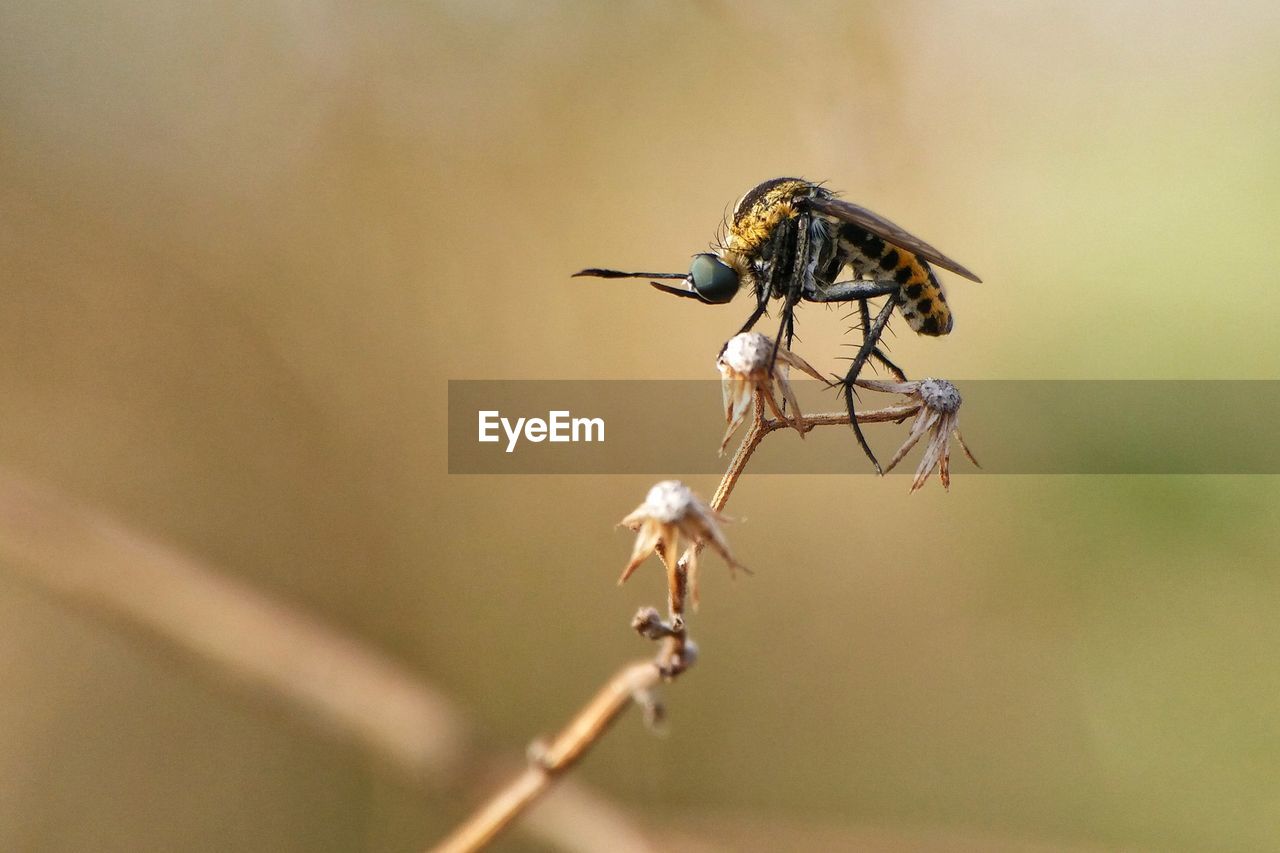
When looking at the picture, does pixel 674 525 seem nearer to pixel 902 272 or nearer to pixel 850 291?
pixel 850 291

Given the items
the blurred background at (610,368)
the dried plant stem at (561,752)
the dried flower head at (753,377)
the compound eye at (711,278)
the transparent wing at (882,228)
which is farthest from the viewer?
the blurred background at (610,368)

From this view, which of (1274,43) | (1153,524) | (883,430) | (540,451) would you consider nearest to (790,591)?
(883,430)

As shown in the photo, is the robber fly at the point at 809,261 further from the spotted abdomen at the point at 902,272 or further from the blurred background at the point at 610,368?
the blurred background at the point at 610,368

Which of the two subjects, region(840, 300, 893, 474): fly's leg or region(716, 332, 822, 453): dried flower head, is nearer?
region(716, 332, 822, 453): dried flower head

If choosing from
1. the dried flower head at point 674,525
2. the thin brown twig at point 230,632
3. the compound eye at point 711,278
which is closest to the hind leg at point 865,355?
the compound eye at point 711,278

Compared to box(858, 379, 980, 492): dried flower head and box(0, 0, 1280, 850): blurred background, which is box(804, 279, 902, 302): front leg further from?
box(0, 0, 1280, 850): blurred background

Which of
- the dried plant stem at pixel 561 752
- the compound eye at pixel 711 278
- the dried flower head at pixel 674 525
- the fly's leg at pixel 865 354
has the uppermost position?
the compound eye at pixel 711 278

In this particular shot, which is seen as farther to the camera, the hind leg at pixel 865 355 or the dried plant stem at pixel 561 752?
the hind leg at pixel 865 355

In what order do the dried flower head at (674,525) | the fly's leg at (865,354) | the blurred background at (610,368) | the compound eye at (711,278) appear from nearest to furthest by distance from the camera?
1. the dried flower head at (674,525)
2. the fly's leg at (865,354)
3. the compound eye at (711,278)
4. the blurred background at (610,368)

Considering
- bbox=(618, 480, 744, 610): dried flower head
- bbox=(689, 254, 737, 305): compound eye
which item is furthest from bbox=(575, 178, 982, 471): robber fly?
bbox=(618, 480, 744, 610): dried flower head
